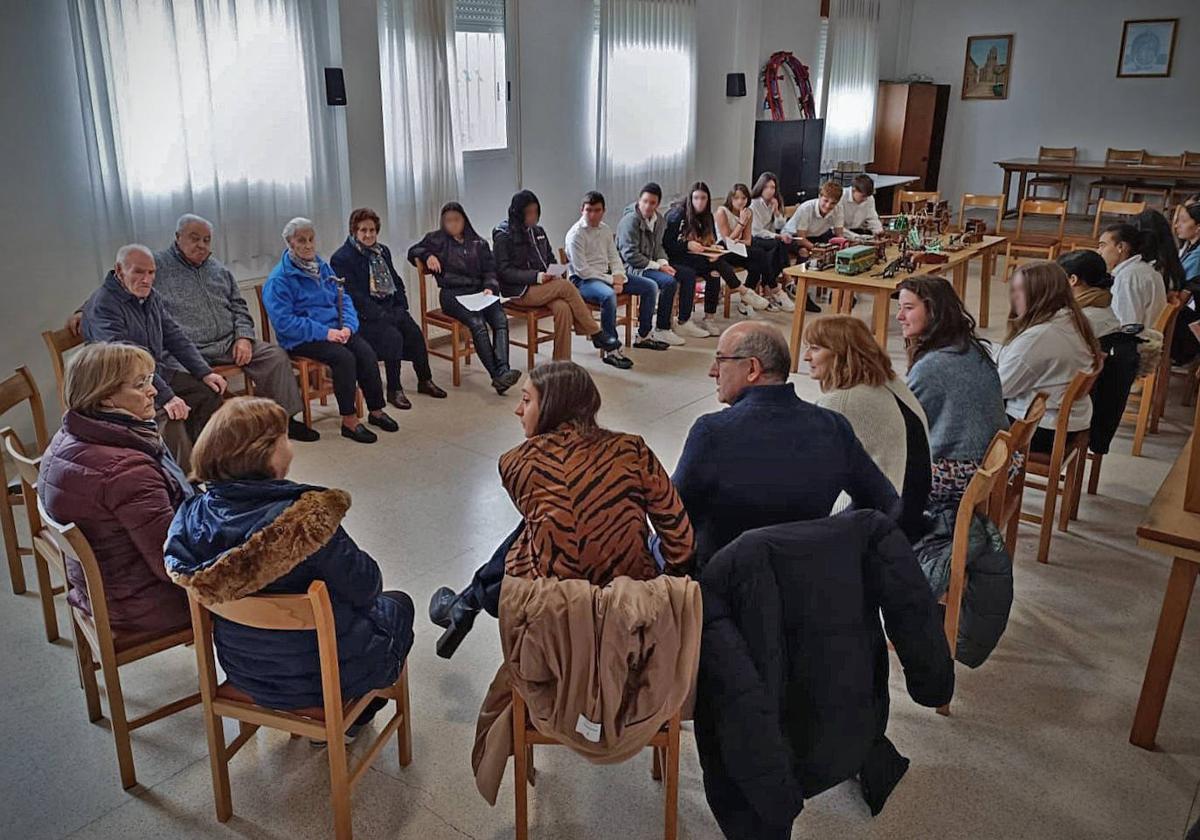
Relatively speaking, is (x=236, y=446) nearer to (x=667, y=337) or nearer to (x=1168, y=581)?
(x=1168, y=581)

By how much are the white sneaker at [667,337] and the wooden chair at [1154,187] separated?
6063 millimetres

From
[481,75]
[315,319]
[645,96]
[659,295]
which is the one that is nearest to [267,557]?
[315,319]

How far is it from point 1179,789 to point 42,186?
4746mm

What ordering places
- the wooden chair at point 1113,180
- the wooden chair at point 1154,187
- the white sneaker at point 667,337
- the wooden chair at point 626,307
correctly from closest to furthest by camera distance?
1. the wooden chair at point 626,307
2. the white sneaker at point 667,337
3. the wooden chair at point 1154,187
4. the wooden chair at point 1113,180

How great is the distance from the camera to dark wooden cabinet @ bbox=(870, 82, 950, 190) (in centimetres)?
1109

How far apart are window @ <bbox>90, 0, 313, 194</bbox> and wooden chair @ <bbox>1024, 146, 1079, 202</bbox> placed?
328 inches

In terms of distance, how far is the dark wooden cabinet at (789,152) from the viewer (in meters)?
8.86

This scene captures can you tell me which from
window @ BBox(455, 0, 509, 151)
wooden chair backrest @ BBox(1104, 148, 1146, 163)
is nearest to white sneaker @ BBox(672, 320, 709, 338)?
window @ BBox(455, 0, 509, 151)

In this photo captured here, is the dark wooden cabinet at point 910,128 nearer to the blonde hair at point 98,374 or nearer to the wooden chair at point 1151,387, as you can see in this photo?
the wooden chair at point 1151,387

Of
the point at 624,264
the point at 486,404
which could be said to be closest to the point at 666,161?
the point at 624,264

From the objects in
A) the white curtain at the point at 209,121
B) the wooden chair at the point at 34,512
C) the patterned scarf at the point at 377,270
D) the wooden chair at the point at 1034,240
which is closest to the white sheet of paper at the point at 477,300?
the patterned scarf at the point at 377,270

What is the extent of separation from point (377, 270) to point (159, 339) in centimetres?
131

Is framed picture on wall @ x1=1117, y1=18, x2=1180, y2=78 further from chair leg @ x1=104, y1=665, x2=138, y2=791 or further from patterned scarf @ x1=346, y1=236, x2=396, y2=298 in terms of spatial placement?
chair leg @ x1=104, y1=665, x2=138, y2=791

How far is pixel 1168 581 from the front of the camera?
240 cm
